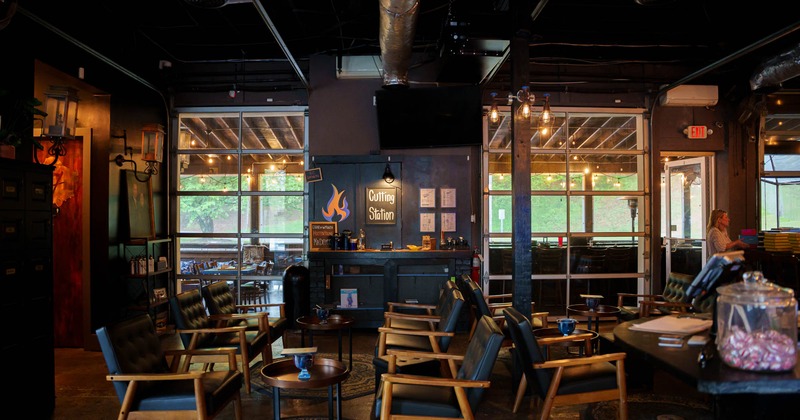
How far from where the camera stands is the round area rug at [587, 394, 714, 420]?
452 centimetres

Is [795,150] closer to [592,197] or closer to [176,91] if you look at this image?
[592,197]

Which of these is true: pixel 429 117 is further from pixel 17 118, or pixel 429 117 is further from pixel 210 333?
pixel 17 118

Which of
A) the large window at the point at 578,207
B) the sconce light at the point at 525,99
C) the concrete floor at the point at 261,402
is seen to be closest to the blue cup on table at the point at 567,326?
the concrete floor at the point at 261,402

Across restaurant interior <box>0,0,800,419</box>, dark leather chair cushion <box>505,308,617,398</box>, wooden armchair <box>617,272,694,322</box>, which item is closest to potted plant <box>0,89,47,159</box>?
restaurant interior <box>0,0,800,419</box>

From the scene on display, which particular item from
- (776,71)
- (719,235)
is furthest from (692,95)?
(719,235)

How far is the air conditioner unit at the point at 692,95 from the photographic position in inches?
337

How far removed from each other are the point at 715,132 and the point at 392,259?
5519 millimetres

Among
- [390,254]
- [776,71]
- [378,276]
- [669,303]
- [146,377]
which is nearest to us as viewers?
[146,377]

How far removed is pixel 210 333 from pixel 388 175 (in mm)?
3832

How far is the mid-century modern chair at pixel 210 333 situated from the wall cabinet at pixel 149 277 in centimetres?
201

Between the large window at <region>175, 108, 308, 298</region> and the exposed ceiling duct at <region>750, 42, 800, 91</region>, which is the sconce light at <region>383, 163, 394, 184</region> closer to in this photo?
the large window at <region>175, 108, 308, 298</region>

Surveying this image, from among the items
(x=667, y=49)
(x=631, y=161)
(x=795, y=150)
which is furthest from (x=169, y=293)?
(x=795, y=150)

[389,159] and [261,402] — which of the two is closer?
[261,402]

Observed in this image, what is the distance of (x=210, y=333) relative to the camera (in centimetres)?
521
